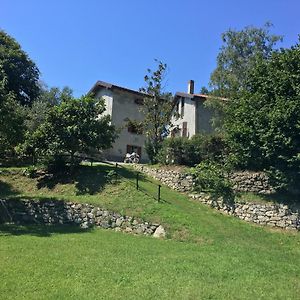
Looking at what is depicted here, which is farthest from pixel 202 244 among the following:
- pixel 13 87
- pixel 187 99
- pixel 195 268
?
pixel 13 87

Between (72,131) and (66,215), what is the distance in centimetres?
706

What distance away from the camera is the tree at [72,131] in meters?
26.0

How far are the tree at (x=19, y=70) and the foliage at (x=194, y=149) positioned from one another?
90.8 feet

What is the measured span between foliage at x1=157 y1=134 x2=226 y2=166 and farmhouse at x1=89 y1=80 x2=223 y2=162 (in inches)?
452

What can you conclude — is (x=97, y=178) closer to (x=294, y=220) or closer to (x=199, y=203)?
(x=199, y=203)

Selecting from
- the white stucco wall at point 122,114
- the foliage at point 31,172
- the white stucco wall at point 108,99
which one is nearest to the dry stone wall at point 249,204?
the foliage at point 31,172

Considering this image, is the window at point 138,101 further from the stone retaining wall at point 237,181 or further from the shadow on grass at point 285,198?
the shadow on grass at point 285,198

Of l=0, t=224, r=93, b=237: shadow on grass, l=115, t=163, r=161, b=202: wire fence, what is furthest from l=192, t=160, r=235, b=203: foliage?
l=0, t=224, r=93, b=237: shadow on grass

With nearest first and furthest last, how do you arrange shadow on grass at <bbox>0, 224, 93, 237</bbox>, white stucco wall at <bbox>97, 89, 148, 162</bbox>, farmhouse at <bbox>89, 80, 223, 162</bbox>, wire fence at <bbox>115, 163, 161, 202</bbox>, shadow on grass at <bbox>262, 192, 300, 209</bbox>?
shadow on grass at <bbox>0, 224, 93, 237</bbox> < shadow on grass at <bbox>262, 192, 300, 209</bbox> < wire fence at <bbox>115, 163, 161, 202</bbox> < farmhouse at <bbox>89, 80, 223, 162</bbox> < white stucco wall at <bbox>97, 89, 148, 162</bbox>

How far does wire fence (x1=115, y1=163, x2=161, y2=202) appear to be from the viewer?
22134 millimetres

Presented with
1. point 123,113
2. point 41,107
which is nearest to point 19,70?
point 41,107

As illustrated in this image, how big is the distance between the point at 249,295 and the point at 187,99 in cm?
Answer: 3231

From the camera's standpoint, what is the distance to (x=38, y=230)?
697 inches

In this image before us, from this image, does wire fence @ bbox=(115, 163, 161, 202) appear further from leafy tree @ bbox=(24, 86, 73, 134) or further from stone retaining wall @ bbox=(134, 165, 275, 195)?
leafy tree @ bbox=(24, 86, 73, 134)
